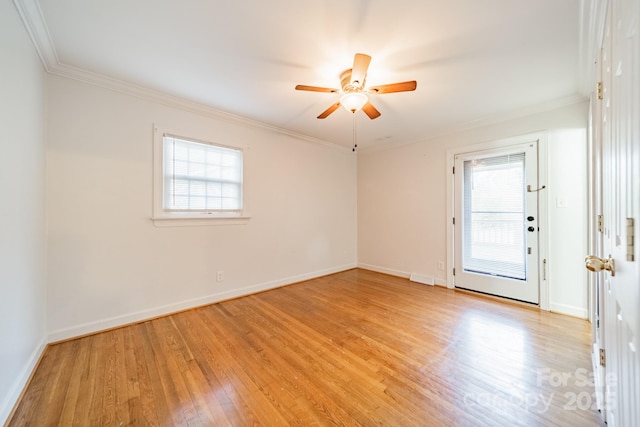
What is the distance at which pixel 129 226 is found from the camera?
2480mm

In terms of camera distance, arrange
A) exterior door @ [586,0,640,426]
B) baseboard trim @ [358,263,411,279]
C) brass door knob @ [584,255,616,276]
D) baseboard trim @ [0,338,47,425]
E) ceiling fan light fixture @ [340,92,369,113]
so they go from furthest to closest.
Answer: baseboard trim @ [358,263,411,279]
ceiling fan light fixture @ [340,92,369,113]
baseboard trim @ [0,338,47,425]
brass door knob @ [584,255,616,276]
exterior door @ [586,0,640,426]

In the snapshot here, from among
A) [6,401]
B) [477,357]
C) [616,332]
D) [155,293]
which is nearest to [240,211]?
[155,293]

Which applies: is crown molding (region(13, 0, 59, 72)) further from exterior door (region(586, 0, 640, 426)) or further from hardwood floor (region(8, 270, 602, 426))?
exterior door (region(586, 0, 640, 426))

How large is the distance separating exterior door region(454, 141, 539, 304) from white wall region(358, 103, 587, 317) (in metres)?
0.18

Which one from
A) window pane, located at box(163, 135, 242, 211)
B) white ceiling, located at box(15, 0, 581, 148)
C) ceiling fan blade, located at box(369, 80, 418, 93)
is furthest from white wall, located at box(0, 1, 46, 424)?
ceiling fan blade, located at box(369, 80, 418, 93)

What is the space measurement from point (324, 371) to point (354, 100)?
2.22 m

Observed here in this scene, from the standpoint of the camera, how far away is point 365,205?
483 cm

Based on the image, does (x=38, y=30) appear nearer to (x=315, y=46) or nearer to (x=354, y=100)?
(x=315, y=46)

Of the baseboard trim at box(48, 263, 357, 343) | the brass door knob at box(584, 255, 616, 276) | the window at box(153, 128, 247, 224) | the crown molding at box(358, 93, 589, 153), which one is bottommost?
the baseboard trim at box(48, 263, 357, 343)

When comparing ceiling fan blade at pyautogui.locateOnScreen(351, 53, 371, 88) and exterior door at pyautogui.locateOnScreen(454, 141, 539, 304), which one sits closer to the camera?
ceiling fan blade at pyautogui.locateOnScreen(351, 53, 371, 88)

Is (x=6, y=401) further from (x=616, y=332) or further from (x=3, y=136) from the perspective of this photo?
(x=616, y=332)

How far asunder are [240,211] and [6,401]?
234 centimetres

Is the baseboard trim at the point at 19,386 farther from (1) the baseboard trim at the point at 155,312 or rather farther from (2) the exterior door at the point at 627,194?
(2) the exterior door at the point at 627,194

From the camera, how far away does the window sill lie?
268 cm
